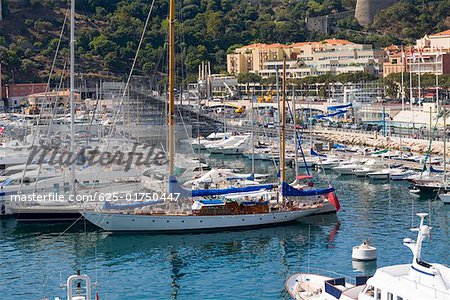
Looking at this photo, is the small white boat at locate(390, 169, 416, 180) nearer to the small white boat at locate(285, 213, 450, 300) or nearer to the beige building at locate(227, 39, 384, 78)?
the small white boat at locate(285, 213, 450, 300)

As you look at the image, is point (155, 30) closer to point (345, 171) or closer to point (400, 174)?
point (345, 171)

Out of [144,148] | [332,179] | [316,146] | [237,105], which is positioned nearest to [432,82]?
[237,105]

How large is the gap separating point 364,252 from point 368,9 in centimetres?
10172

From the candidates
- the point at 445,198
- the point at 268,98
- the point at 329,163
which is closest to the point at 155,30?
the point at 268,98

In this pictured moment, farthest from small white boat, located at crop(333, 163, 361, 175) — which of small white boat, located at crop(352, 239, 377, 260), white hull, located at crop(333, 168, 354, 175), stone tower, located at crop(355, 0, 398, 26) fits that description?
stone tower, located at crop(355, 0, 398, 26)

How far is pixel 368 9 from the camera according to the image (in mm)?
123500

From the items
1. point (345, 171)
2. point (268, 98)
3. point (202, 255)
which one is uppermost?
point (268, 98)

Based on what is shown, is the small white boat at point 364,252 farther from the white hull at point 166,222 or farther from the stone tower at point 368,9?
the stone tower at point 368,9

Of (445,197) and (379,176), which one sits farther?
(379,176)

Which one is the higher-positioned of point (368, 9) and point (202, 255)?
point (368, 9)

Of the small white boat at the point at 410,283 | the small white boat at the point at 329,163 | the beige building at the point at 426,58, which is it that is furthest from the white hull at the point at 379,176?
the beige building at the point at 426,58

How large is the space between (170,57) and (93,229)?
21.4 feet

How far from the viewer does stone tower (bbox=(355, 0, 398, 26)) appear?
124 meters

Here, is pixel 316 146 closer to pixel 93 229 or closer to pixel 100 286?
pixel 93 229
